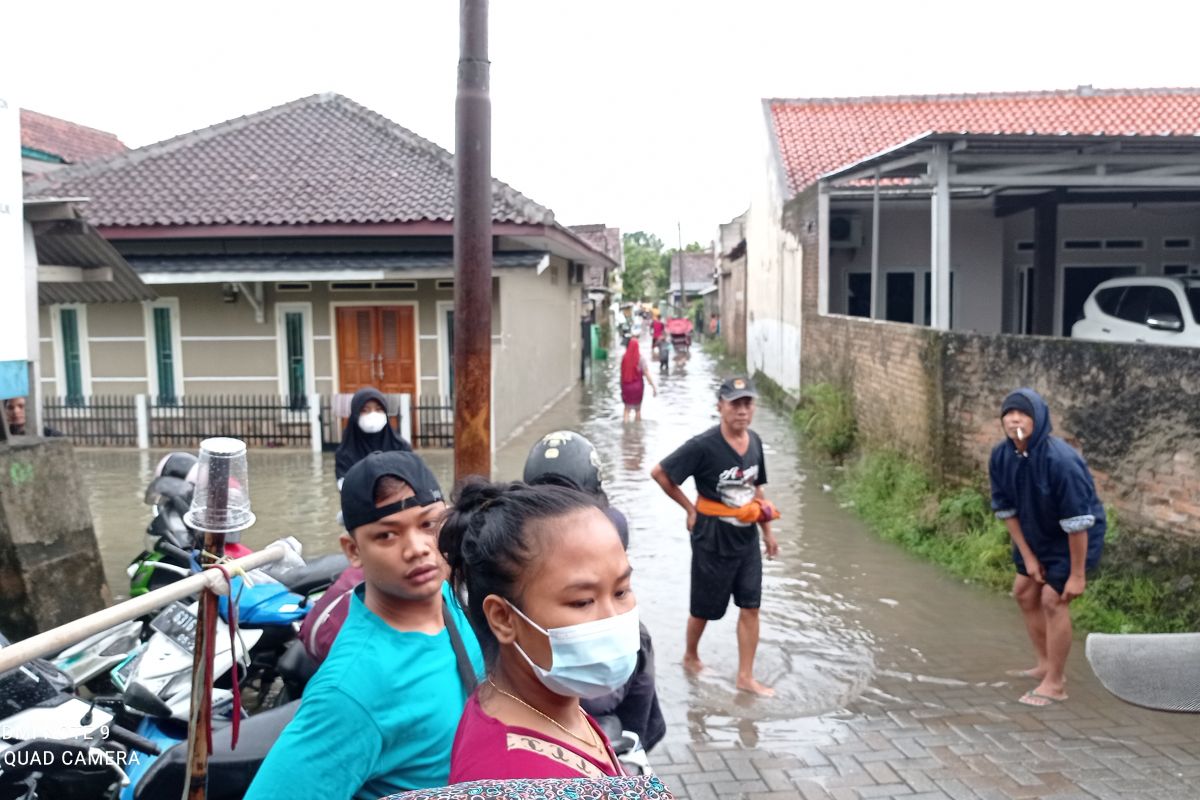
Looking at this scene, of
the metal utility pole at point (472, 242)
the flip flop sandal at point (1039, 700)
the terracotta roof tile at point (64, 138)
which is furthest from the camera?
the terracotta roof tile at point (64, 138)

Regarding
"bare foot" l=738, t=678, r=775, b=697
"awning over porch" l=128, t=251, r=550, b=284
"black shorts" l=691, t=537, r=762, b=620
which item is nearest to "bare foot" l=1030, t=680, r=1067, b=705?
"bare foot" l=738, t=678, r=775, b=697

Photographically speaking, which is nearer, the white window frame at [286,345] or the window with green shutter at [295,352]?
the white window frame at [286,345]

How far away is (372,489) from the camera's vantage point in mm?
2621

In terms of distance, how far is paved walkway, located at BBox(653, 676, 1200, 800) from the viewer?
15.4ft

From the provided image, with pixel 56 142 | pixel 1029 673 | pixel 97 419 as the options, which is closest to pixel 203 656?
pixel 1029 673

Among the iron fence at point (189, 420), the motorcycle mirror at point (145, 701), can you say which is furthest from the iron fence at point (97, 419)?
the motorcycle mirror at point (145, 701)

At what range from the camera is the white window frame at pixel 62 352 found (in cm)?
1542

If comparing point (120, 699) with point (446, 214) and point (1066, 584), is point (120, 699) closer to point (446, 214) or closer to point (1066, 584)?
point (1066, 584)

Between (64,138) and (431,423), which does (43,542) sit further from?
(64,138)

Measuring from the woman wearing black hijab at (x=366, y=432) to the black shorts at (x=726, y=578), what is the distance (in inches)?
80.2

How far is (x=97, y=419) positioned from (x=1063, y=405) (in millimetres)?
Result: 13041

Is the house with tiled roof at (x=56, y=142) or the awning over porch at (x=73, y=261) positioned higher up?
the house with tiled roof at (x=56, y=142)

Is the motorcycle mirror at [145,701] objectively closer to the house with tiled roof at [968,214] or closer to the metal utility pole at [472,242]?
the metal utility pole at [472,242]

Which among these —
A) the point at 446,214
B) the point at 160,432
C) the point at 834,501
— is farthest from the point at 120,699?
the point at 160,432
